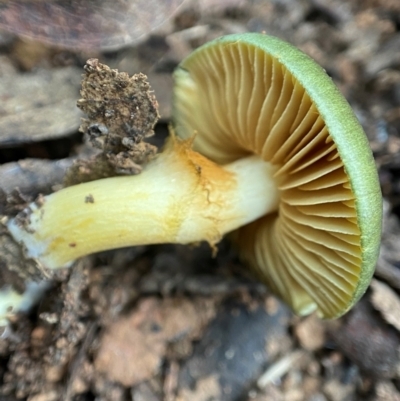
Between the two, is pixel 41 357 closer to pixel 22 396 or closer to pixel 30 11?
pixel 22 396

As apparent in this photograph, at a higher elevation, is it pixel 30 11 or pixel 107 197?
pixel 30 11

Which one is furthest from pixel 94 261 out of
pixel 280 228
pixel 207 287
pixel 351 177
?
pixel 351 177

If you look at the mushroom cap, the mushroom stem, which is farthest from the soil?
the mushroom cap

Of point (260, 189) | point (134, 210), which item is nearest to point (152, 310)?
point (134, 210)

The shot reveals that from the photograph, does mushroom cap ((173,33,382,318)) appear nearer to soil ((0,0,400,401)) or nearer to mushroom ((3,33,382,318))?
mushroom ((3,33,382,318))

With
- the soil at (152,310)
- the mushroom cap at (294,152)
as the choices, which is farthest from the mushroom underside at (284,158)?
the soil at (152,310)

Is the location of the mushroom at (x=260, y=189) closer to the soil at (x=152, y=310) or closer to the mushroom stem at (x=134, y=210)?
the mushroom stem at (x=134, y=210)

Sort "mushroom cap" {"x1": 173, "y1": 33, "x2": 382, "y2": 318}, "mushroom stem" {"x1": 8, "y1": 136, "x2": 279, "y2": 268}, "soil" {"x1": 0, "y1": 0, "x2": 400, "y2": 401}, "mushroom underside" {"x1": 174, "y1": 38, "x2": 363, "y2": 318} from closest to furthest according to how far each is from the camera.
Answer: "mushroom cap" {"x1": 173, "y1": 33, "x2": 382, "y2": 318}
"mushroom underside" {"x1": 174, "y1": 38, "x2": 363, "y2": 318}
"mushroom stem" {"x1": 8, "y1": 136, "x2": 279, "y2": 268}
"soil" {"x1": 0, "y1": 0, "x2": 400, "y2": 401}
